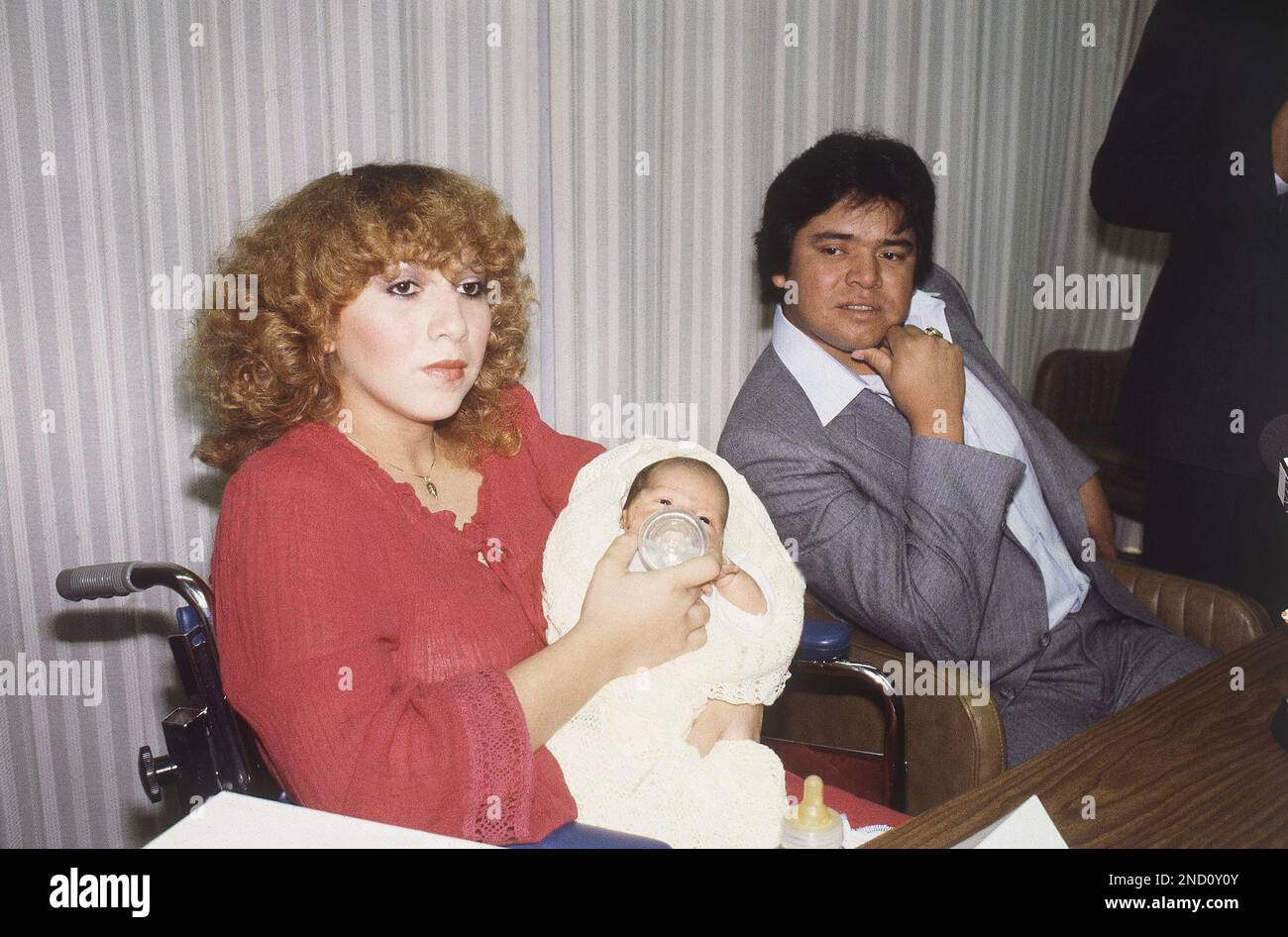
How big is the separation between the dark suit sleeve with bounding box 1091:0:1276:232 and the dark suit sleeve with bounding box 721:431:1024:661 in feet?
2.72

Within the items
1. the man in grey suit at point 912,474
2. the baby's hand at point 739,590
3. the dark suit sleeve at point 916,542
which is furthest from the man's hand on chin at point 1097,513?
the baby's hand at point 739,590

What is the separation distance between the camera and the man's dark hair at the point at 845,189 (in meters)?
1.98

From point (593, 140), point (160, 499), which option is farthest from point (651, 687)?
point (593, 140)

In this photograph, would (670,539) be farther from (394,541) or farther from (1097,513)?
(1097,513)

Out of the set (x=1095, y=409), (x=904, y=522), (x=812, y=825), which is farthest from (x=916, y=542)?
(x=1095, y=409)

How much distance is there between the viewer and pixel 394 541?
1.29 metres

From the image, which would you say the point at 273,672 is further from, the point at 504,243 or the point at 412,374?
the point at 504,243

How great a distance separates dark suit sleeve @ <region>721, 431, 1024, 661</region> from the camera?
1.67m

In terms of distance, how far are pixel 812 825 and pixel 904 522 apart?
94 centimetres

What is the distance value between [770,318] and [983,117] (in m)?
1.07

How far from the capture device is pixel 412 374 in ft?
4.43

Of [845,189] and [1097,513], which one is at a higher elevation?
[845,189]

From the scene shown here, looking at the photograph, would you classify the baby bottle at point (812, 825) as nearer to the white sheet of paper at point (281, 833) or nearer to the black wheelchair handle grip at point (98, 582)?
the white sheet of paper at point (281, 833)

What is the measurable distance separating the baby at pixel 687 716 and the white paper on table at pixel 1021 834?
42cm
